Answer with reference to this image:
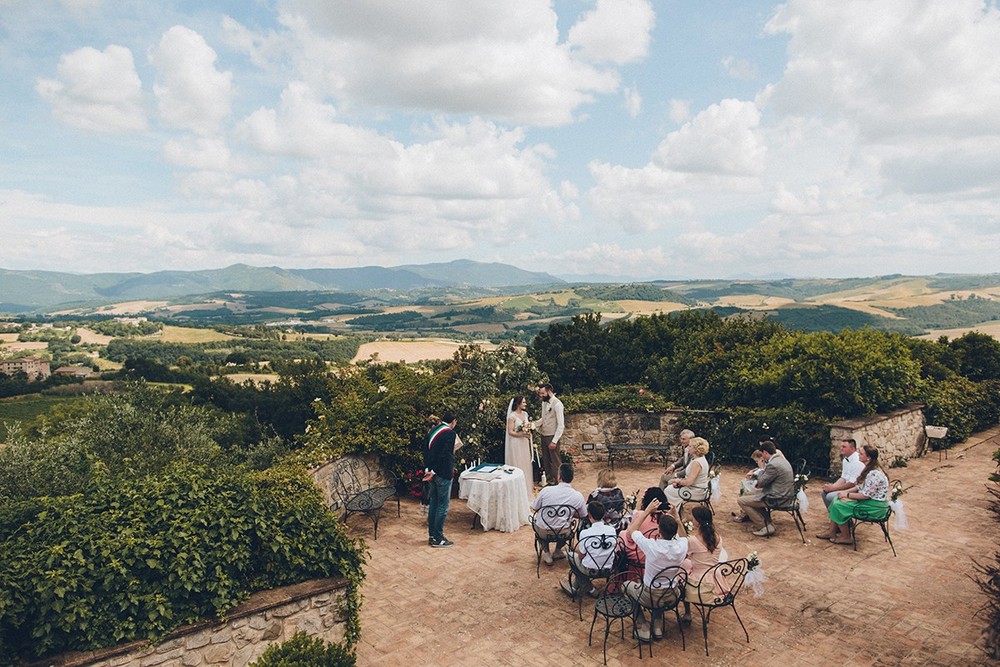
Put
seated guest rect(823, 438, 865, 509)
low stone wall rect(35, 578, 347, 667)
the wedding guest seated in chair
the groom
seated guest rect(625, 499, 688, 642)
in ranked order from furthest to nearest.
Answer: the groom → seated guest rect(823, 438, 865, 509) → the wedding guest seated in chair → seated guest rect(625, 499, 688, 642) → low stone wall rect(35, 578, 347, 667)

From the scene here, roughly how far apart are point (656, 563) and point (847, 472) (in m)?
4.54

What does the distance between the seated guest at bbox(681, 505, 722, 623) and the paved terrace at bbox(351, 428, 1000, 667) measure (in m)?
0.55

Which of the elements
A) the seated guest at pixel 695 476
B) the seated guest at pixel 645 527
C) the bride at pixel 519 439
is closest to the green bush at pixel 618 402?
the bride at pixel 519 439

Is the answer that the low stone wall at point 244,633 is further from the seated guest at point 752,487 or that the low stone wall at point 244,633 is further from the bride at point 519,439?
the seated guest at point 752,487

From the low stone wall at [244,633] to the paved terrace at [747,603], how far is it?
68cm

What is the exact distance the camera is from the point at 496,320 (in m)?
184

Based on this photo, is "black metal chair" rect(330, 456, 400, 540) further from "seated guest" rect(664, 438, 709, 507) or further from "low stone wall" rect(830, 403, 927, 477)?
"low stone wall" rect(830, 403, 927, 477)

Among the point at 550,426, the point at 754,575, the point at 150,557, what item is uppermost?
the point at 150,557

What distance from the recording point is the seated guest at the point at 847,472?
8.52 m

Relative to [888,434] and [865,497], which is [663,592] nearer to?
[865,497]

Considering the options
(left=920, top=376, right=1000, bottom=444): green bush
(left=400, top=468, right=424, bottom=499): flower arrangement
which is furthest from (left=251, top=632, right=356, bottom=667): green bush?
(left=920, top=376, right=1000, bottom=444): green bush

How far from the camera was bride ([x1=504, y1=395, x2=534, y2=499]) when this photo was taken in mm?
10328

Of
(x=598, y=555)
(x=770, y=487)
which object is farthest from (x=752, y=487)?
(x=598, y=555)

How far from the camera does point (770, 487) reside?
8680mm
